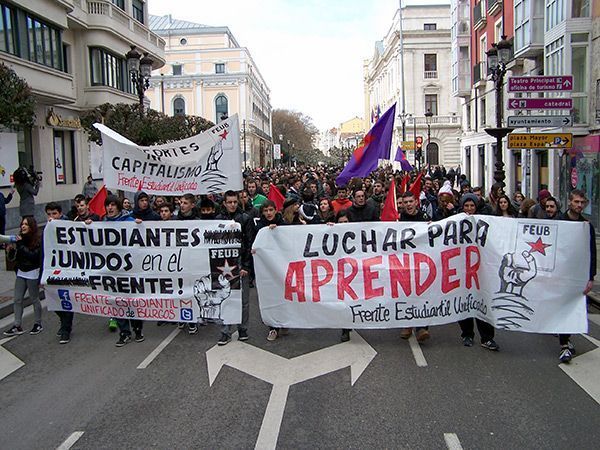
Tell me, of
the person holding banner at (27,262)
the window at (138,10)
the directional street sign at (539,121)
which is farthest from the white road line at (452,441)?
the window at (138,10)

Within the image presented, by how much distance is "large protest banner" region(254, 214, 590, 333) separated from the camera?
6.64 metres

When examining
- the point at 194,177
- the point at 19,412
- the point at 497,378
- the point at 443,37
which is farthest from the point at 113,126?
the point at 443,37

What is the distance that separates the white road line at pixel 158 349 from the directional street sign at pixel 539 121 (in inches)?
371

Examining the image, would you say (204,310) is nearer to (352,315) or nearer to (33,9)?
(352,315)

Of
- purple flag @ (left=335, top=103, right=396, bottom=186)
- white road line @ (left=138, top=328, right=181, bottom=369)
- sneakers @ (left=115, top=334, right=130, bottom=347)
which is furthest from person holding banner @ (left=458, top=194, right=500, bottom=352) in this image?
sneakers @ (left=115, top=334, right=130, bottom=347)

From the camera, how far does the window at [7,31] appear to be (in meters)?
19.1

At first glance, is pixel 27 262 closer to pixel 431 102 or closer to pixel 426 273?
pixel 426 273

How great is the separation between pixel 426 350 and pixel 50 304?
4.91 m

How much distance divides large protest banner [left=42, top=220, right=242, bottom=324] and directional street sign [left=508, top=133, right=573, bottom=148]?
380 inches

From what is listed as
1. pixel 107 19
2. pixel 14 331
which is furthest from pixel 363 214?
pixel 107 19

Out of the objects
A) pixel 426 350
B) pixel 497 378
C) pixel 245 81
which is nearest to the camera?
pixel 497 378

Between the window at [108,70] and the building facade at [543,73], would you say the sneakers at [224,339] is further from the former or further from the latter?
the window at [108,70]

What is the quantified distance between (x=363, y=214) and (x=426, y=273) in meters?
1.93

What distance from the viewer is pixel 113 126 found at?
778 inches
